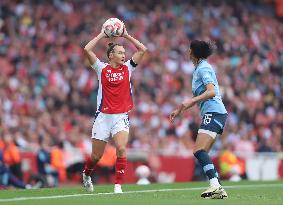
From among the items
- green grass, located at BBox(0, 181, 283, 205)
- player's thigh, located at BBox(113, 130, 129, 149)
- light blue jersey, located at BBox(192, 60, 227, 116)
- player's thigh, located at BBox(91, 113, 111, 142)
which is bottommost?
green grass, located at BBox(0, 181, 283, 205)

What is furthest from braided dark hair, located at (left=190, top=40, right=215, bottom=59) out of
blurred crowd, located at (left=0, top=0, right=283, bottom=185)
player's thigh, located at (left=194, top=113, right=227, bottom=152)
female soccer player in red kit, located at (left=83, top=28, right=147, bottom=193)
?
blurred crowd, located at (left=0, top=0, right=283, bottom=185)

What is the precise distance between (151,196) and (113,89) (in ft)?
5.81

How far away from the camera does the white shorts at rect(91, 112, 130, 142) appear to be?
46.8ft

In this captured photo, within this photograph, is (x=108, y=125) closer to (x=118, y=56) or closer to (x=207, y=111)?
(x=118, y=56)

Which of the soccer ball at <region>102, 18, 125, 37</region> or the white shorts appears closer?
the white shorts

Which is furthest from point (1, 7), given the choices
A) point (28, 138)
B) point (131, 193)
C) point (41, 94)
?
point (131, 193)

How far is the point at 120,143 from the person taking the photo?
14.1 meters

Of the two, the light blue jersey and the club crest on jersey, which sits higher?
the club crest on jersey

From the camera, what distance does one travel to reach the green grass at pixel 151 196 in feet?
40.8

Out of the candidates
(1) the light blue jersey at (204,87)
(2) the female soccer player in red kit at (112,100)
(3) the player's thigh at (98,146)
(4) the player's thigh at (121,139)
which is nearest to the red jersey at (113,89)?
(2) the female soccer player in red kit at (112,100)

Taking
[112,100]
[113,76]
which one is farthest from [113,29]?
[112,100]

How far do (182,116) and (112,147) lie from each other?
4376mm

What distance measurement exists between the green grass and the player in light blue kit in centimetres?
32

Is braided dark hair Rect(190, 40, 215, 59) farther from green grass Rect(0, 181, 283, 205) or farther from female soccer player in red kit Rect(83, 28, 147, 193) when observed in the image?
green grass Rect(0, 181, 283, 205)
